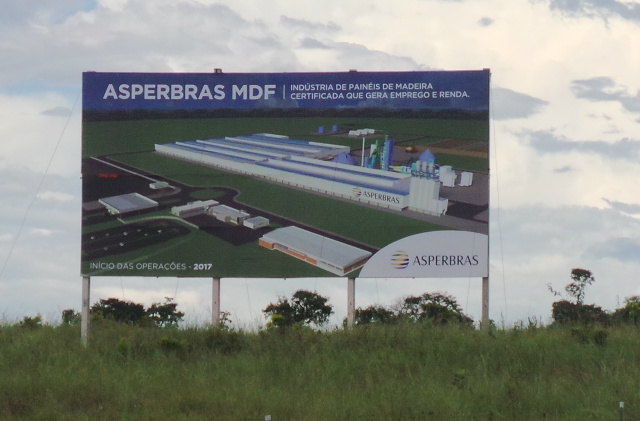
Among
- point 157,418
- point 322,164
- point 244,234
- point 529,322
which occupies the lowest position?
point 157,418

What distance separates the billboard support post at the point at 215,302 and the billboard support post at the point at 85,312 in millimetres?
2267

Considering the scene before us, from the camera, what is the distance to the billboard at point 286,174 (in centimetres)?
1856

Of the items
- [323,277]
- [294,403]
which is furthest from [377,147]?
[294,403]

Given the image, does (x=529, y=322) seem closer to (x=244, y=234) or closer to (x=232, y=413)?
(x=244, y=234)

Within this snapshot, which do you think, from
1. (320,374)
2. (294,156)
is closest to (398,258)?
(294,156)

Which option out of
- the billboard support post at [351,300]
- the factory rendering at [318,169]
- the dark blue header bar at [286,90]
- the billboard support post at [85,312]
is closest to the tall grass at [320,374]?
the billboard support post at [85,312]

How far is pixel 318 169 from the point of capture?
18969mm

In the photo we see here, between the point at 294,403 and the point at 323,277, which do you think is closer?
the point at 294,403

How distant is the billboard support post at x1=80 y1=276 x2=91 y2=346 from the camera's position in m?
18.7

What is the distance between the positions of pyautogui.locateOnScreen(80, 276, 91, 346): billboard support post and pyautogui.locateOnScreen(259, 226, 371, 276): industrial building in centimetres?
331

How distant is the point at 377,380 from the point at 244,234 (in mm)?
4191

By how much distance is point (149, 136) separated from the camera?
19281mm

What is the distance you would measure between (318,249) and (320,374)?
9.44 ft

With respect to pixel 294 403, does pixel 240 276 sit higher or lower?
higher
